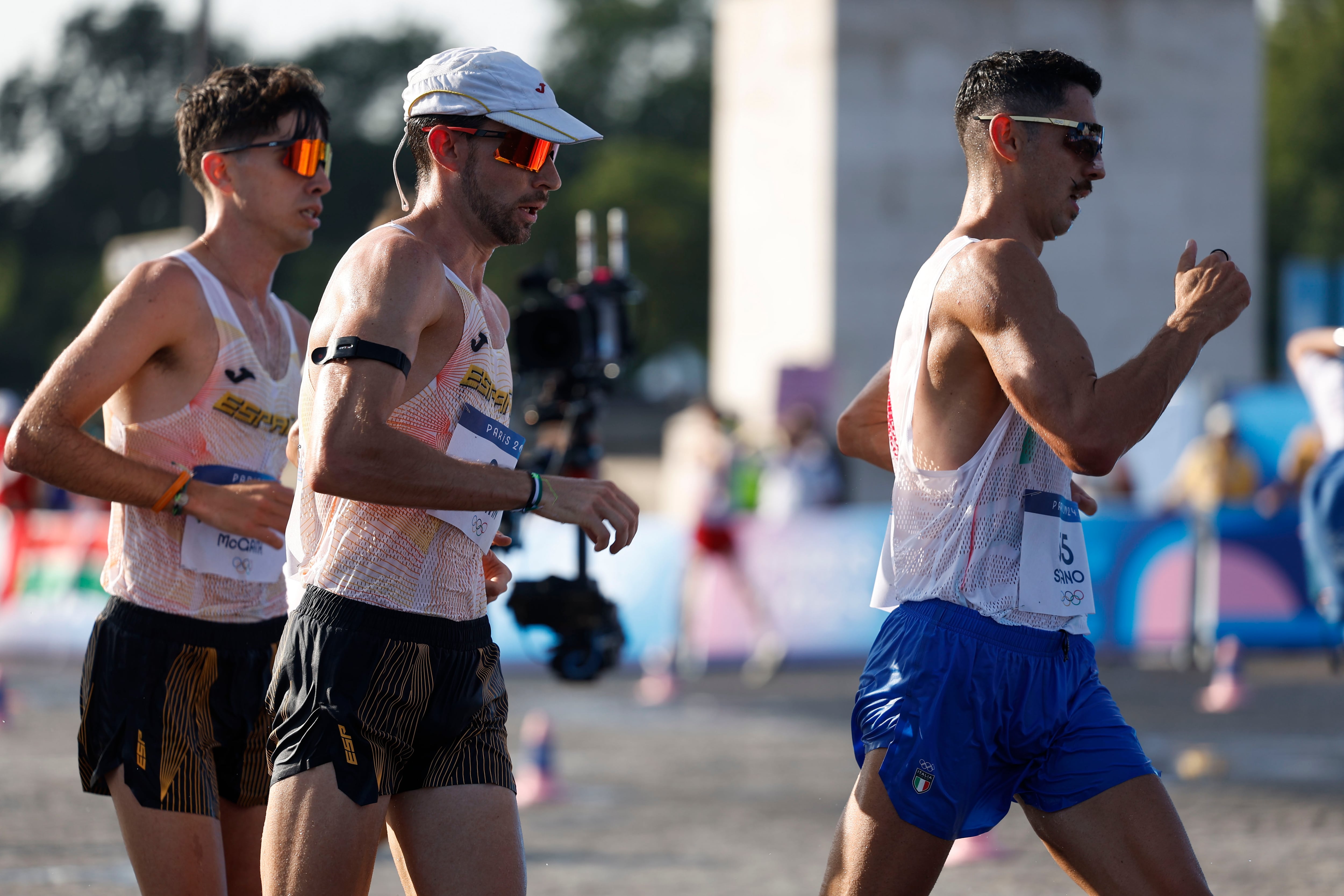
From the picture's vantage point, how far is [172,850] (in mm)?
3572

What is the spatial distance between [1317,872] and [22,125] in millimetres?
62523

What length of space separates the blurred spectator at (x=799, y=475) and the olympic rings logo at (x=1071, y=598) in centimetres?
1070

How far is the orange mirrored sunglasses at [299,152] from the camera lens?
402 centimetres

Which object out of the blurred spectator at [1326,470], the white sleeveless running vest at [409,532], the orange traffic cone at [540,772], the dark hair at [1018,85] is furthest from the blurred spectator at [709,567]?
the white sleeveless running vest at [409,532]

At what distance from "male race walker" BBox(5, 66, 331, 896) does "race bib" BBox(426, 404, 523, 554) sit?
61 centimetres

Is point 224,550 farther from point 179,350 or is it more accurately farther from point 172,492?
point 179,350

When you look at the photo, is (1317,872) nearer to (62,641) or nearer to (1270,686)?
(1270,686)

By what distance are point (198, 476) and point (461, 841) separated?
117 centimetres

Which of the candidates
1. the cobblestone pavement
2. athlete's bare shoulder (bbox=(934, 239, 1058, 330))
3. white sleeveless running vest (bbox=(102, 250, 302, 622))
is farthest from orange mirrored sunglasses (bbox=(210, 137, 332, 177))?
the cobblestone pavement

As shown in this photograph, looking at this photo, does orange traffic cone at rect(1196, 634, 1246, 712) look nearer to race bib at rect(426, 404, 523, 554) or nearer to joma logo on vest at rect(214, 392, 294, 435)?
joma logo on vest at rect(214, 392, 294, 435)

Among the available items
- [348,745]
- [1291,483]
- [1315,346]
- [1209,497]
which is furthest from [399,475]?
[1291,483]

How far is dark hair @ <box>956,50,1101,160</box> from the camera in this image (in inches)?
136

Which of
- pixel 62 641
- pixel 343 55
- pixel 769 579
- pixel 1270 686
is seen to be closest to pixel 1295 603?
pixel 1270 686

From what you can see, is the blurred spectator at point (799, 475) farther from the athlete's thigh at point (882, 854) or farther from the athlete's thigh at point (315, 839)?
the athlete's thigh at point (315, 839)
